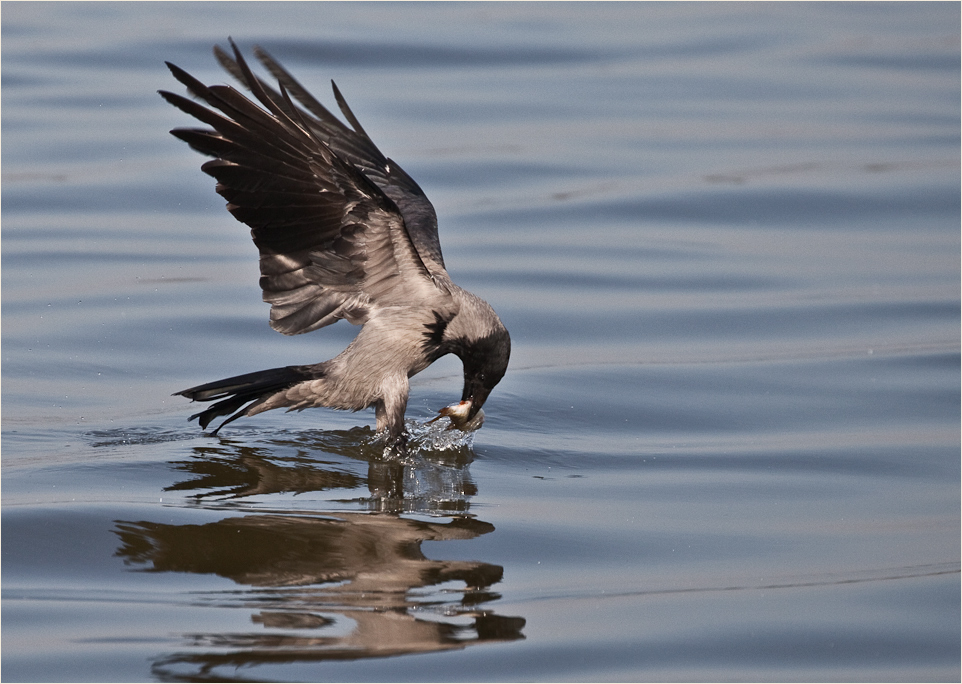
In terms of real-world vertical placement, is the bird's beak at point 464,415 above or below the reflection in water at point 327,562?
above

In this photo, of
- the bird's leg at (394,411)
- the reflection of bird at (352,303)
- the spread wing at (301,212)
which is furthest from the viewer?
the bird's leg at (394,411)

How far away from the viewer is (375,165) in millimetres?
7500

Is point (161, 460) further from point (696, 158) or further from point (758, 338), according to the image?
point (696, 158)

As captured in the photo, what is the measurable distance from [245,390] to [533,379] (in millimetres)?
2018

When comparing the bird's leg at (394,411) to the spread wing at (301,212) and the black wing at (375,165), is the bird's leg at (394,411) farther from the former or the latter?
the black wing at (375,165)

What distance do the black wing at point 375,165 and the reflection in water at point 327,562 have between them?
137 centimetres

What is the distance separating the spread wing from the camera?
5520 mm

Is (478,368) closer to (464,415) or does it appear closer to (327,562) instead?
(464,415)

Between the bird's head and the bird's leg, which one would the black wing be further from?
the bird's leg

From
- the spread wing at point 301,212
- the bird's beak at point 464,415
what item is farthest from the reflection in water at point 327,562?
the spread wing at point 301,212

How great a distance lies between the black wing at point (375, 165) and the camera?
22.7ft

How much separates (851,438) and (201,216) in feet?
19.8

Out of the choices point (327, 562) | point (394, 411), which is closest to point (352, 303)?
point (394, 411)

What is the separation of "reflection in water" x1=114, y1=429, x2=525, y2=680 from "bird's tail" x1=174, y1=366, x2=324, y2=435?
187 millimetres
